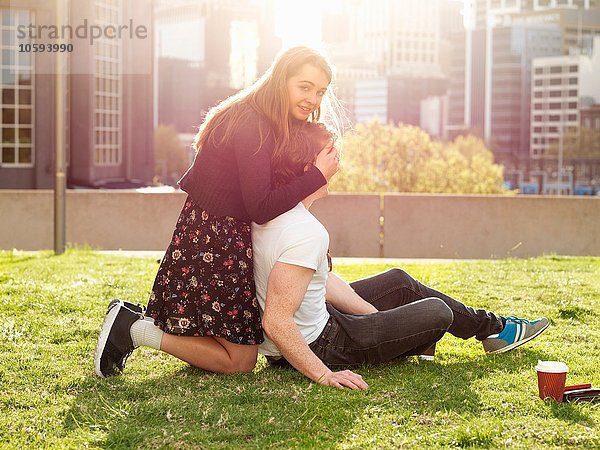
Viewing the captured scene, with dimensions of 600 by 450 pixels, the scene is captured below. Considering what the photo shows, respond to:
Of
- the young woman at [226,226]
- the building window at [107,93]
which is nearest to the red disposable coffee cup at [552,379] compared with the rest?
the young woman at [226,226]

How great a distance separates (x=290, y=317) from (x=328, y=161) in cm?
73

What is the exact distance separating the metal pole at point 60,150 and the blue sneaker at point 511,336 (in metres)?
6.17

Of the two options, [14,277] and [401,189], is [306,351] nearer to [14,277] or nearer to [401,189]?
[14,277]

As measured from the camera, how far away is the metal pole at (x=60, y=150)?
9.96m

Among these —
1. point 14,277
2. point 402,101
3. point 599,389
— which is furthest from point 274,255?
point 402,101

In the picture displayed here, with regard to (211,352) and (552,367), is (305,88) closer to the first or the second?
(211,352)

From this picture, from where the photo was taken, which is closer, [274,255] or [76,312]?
[274,255]

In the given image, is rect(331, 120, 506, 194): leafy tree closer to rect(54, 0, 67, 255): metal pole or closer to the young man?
rect(54, 0, 67, 255): metal pole

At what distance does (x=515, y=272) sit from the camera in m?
8.11

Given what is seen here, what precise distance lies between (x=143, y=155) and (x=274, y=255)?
111 ft

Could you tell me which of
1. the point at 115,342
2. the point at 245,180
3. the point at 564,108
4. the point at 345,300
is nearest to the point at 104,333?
the point at 115,342

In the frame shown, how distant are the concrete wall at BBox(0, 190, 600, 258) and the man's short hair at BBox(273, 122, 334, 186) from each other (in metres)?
8.05

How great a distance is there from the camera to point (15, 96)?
99.6 feet

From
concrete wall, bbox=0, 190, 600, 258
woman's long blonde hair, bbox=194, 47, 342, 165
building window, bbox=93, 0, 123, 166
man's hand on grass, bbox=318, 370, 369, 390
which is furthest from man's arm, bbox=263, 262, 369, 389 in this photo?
building window, bbox=93, 0, 123, 166
